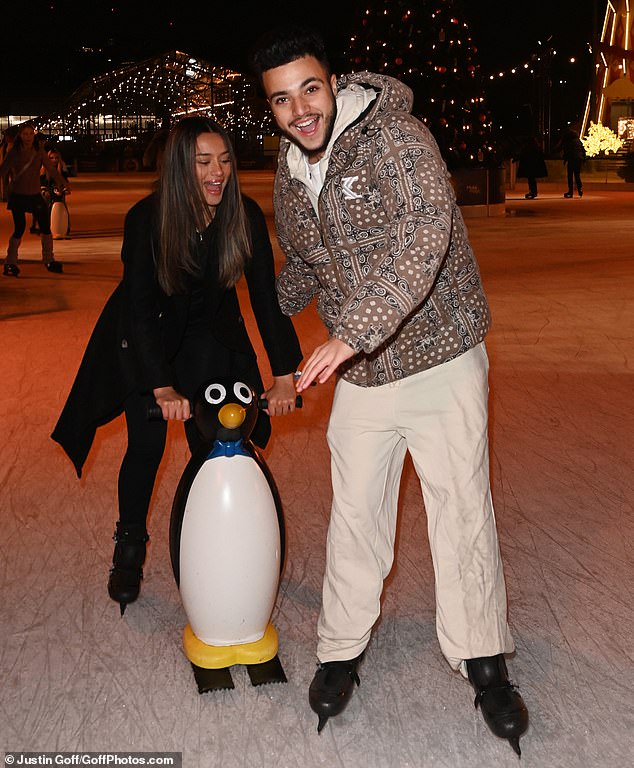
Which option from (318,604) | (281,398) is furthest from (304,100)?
(318,604)

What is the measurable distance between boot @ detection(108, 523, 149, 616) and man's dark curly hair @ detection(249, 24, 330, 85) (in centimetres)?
175

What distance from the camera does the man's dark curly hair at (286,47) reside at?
250cm

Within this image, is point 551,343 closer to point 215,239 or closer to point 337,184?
point 215,239

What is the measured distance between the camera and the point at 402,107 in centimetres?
259

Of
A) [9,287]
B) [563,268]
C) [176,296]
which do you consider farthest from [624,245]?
[176,296]

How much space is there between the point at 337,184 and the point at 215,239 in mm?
804

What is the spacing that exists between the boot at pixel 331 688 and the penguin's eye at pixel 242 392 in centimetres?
76

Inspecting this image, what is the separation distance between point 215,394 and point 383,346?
0.54 metres

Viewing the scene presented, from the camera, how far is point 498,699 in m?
2.78

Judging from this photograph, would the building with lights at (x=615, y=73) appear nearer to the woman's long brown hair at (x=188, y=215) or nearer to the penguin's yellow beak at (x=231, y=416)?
the woman's long brown hair at (x=188, y=215)

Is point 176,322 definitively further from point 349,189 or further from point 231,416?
point 349,189

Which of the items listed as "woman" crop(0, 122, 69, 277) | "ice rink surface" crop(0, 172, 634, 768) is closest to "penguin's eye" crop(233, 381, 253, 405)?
"ice rink surface" crop(0, 172, 634, 768)

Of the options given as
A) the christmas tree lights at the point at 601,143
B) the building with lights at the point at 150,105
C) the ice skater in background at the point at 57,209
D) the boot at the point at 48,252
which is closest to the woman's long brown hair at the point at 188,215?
the boot at the point at 48,252

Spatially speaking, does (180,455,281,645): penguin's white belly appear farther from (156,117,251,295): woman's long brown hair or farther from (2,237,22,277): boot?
(2,237,22,277): boot
